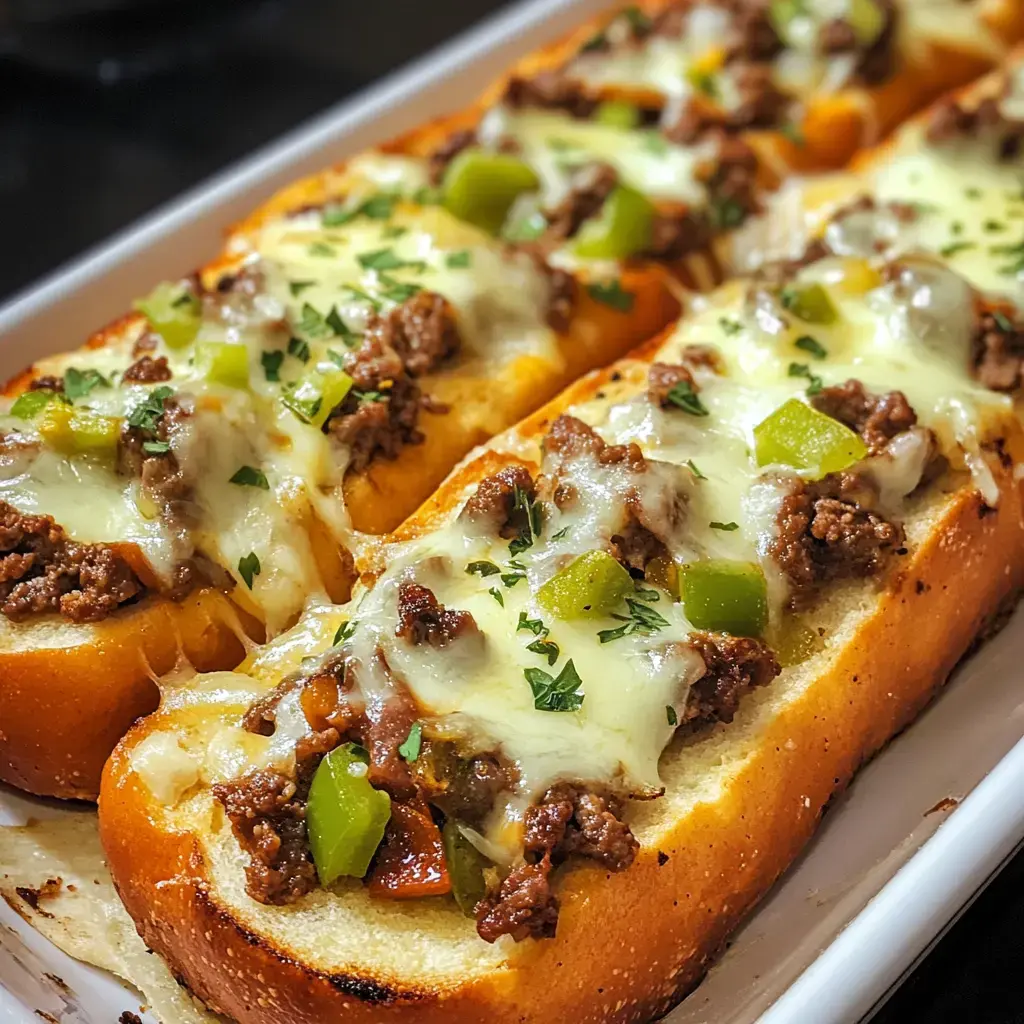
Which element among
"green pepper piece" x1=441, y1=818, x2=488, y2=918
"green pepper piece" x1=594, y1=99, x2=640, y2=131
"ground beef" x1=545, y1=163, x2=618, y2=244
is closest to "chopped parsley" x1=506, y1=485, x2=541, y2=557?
"green pepper piece" x1=441, y1=818, x2=488, y2=918

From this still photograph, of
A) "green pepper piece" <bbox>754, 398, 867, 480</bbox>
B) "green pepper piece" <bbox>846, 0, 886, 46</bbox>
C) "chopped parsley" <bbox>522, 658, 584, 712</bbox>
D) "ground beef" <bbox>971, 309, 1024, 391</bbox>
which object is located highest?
"green pepper piece" <bbox>846, 0, 886, 46</bbox>

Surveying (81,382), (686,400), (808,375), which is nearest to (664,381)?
(686,400)

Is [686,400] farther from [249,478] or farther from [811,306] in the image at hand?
[249,478]

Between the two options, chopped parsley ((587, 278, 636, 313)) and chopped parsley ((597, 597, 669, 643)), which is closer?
chopped parsley ((597, 597, 669, 643))

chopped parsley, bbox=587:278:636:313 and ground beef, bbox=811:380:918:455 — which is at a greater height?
ground beef, bbox=811:380:918:455

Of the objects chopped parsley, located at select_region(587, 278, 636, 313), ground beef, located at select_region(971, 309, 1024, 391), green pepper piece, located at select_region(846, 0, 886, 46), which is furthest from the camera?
green pepper piece, located at select_region(846, 0, 886, 46)

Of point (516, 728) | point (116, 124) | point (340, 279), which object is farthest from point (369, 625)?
point (116, 124)

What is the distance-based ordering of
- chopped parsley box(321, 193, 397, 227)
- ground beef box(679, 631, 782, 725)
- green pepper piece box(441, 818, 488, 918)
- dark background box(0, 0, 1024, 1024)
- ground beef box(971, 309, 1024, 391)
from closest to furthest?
1. green pepper piece box(441, 818, 488, 918)
2. ground beef box(679, 631, 782, 725)
3. ground beef box(971, 309, 1024, 391)
4. chopped parsley box(321, 193, 397, 227)
5. dark background box(0, 0, 1024, 1024)

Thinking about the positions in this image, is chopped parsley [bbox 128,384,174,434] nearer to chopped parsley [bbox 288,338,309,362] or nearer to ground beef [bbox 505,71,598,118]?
chopped parsley [bbox 288,338,309,362]
